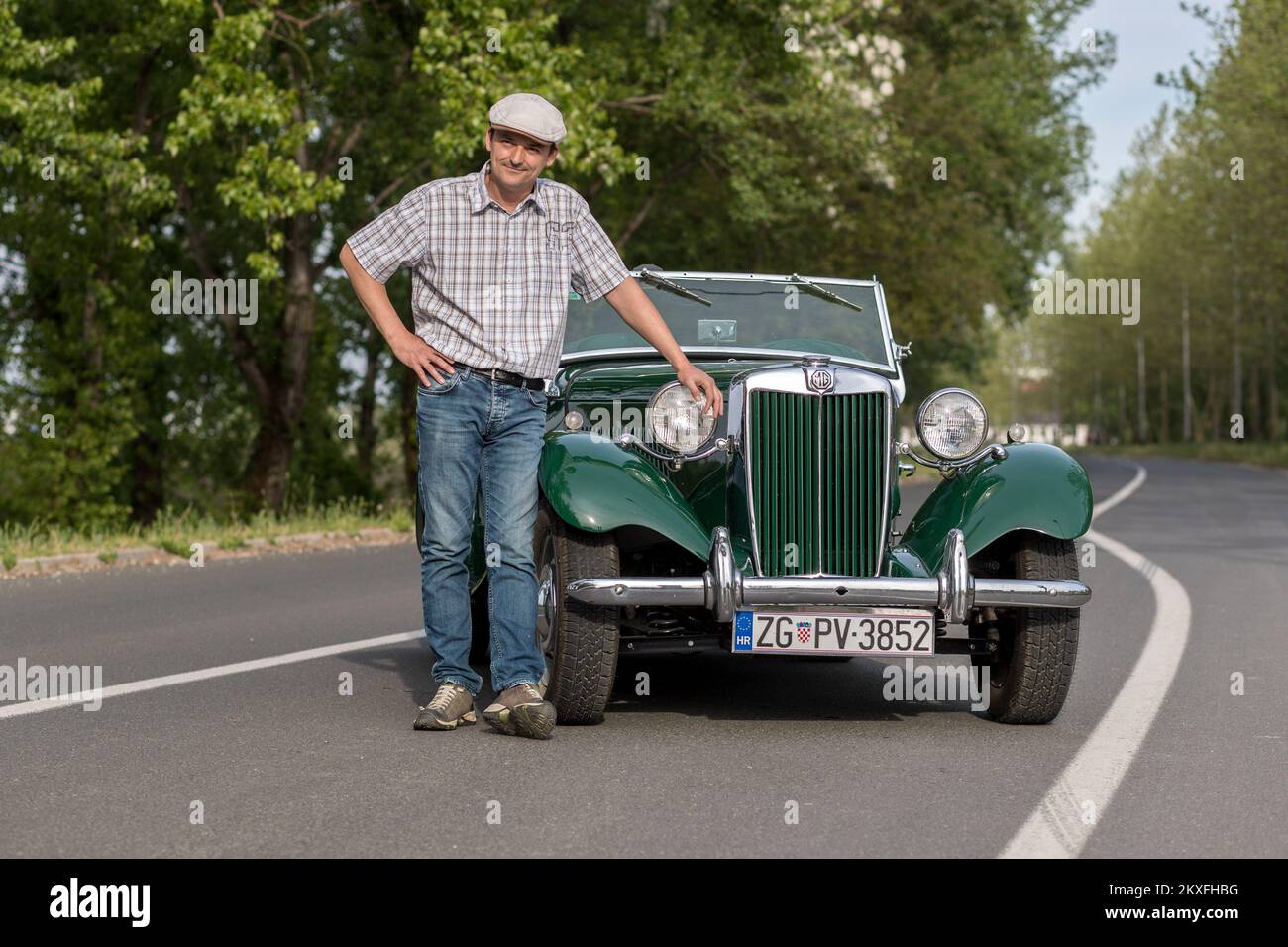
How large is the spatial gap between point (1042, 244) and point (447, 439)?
1437 inches

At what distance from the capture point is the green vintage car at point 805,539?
602 centimetres

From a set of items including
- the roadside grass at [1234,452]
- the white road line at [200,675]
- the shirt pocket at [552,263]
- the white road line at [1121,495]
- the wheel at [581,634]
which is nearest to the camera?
the wheel at [581,634]

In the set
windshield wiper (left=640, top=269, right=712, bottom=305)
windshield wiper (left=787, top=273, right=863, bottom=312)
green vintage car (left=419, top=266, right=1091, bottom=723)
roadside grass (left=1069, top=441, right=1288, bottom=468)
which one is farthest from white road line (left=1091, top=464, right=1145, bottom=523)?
roadside grass (left=1069, top=441, right=1288, bottom=468)

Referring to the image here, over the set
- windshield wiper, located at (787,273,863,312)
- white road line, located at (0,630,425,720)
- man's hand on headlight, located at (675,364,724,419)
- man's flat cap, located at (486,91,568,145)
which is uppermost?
man's flat cap, located at (486,91,568,145)

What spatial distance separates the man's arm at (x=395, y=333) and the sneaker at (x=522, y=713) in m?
1.13

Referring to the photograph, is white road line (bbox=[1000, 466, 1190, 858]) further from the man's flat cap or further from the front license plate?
the man's flat cap

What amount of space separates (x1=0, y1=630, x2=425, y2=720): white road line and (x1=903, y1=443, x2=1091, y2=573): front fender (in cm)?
307

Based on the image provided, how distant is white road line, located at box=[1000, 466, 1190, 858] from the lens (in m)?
4.61

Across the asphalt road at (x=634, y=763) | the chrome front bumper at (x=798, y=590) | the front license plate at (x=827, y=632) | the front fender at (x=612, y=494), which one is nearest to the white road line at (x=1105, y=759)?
the asphalt road at (x=634, y=763)

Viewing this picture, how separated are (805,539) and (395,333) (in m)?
1.65

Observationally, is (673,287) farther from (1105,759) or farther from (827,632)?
(1105,759)

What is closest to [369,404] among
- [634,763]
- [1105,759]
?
[634,763]

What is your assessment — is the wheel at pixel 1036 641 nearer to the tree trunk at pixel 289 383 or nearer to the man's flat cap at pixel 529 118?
the man's flat cap at pixel 529 118
